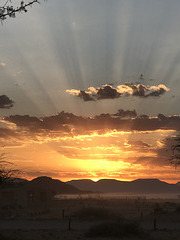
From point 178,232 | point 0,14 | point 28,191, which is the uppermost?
point 0,14

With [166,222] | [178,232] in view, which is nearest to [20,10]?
[178,232]

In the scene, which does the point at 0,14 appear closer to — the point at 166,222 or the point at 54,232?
the point at 54,232

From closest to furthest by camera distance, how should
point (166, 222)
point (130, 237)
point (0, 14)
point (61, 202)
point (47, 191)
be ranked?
1. point (0, 14)
2. point (130, 237)
3. point (166, 222)
4. point (47, 191)
5. point (61, 202)

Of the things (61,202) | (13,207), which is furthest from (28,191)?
(61,202)

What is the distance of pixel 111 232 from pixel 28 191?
3787cm

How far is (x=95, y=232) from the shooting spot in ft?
Result: 80.6

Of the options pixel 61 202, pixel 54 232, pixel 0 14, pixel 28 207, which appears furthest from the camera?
pixel 61 202

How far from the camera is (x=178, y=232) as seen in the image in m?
27.0

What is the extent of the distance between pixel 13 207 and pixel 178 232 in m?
33.6

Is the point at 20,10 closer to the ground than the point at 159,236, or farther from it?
farther from it

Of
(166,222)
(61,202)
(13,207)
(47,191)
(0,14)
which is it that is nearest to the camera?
(0,14)

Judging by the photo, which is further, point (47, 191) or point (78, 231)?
point (47, 191)

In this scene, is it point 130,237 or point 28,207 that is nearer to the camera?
point 130,237

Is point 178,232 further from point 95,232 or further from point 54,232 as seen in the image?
point 54,232
